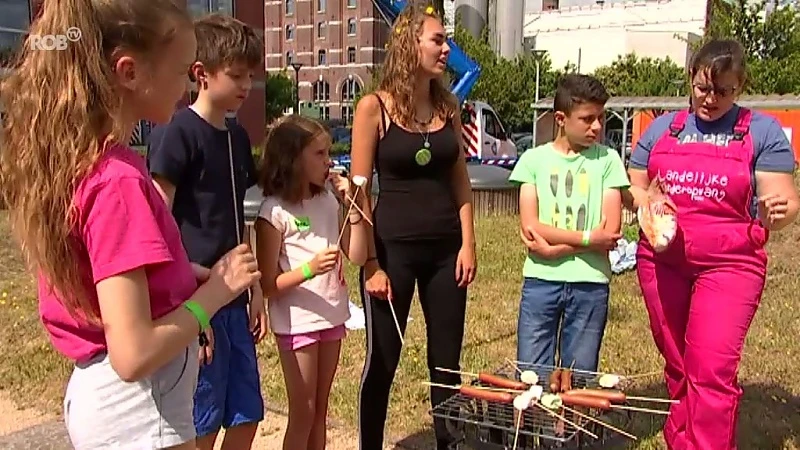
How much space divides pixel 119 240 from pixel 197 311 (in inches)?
9.2

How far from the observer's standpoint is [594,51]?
50.7m

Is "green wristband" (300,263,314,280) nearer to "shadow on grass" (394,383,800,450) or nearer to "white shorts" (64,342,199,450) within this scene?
"white shorts" (64,342,199,450)

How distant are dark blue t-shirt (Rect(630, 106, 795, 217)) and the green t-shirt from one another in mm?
267

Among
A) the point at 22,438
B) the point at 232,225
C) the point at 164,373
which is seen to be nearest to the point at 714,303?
the point at 232,225

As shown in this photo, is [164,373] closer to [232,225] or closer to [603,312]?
[232,225]

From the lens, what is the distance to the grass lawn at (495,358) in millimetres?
3969

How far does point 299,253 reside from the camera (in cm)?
288

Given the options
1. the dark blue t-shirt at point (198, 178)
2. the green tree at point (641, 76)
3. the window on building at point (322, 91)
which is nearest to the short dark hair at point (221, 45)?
the dark blue t-shirt at point (198, 178)

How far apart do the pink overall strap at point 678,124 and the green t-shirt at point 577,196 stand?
237 millimetres

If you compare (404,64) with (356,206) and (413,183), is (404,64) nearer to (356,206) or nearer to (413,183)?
(413,183)

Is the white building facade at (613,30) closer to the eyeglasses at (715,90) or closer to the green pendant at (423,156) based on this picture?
the eyeglasses at (715,90)

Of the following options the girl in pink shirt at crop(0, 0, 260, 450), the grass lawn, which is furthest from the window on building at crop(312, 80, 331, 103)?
the girl in pink shirt at crop(0, 0, 260, 450)

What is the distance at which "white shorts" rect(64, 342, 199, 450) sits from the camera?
157cm

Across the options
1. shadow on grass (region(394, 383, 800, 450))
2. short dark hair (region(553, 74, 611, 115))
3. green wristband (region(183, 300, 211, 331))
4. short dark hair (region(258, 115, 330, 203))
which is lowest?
shadow on grass (region(394, 383, 800, 450))
